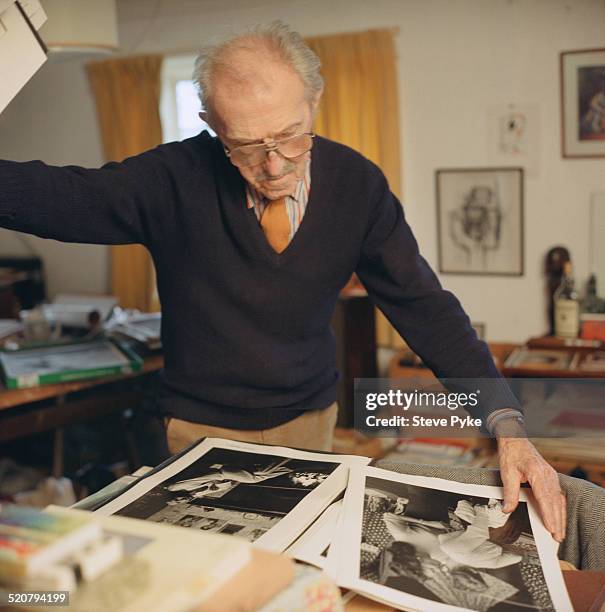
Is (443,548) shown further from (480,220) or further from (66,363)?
(480,220)

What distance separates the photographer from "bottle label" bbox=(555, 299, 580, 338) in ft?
12.0

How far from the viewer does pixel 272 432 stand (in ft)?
4.65

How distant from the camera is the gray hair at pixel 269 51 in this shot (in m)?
1.22

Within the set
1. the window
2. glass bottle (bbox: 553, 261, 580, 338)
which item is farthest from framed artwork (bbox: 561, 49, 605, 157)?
the window

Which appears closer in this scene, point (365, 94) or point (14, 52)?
point (14, 52)

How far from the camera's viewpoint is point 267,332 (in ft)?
4.52

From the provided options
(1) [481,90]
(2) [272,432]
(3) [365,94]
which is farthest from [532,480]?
(3) [365,94]

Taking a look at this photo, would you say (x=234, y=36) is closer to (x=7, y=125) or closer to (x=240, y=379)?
(x=240, y=379)

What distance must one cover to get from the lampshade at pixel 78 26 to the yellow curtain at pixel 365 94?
4.94 ft

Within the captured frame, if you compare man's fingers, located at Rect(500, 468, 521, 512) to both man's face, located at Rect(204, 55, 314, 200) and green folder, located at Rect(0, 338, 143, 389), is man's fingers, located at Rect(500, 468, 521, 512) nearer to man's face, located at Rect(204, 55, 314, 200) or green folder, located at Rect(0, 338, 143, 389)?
man's face, located at Rect(204, 55, 314, 200)

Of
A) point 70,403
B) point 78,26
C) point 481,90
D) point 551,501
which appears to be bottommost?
point 70,403

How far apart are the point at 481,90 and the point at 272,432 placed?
295cm

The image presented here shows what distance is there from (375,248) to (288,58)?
36 centimetres

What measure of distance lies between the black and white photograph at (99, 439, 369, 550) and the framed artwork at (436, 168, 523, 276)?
3039 millimetres
